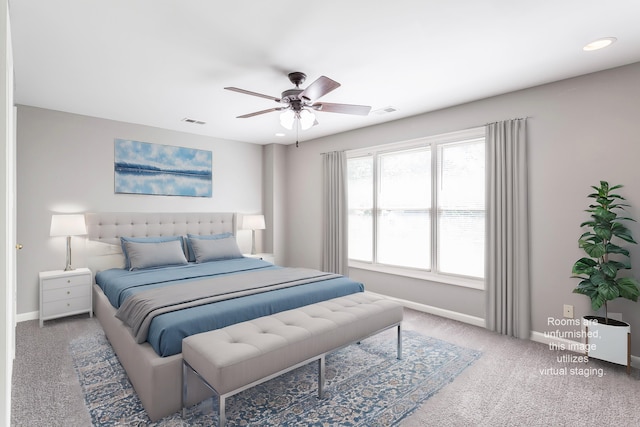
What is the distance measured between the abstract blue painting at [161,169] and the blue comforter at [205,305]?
1.30m

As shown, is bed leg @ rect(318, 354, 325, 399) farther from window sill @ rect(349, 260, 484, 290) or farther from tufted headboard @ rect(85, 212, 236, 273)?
tufted headboard @ rect(85, 212, 236, 273)

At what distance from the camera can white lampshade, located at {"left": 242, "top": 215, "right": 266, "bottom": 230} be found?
5516mm

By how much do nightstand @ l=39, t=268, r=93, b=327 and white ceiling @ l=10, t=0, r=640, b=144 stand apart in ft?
6.48

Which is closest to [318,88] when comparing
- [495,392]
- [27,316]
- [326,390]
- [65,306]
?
[326,390]

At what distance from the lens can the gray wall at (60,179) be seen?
A: 3.80 m

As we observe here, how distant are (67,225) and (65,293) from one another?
2.58ft

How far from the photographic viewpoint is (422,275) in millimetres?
4250

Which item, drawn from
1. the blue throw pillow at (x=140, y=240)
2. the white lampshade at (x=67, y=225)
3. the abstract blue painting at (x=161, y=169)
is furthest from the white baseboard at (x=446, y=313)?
the white lampshade at (x=67, y=225)

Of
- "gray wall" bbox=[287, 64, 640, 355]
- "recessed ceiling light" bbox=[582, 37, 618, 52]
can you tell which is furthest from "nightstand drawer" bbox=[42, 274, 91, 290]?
"recessed ceiling light" bbox=[582, 37, 618, 52]

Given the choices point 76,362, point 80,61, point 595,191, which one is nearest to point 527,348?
point 595,191

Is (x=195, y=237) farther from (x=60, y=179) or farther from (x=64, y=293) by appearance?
(x=60, y=179)

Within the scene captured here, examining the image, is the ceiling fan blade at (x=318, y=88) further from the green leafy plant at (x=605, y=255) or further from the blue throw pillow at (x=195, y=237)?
the blue throw pillow at (x=195, y=237)

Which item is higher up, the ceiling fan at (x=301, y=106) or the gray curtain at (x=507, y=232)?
the ceiling fan at (x=301, y=106)

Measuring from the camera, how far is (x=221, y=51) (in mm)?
2559
